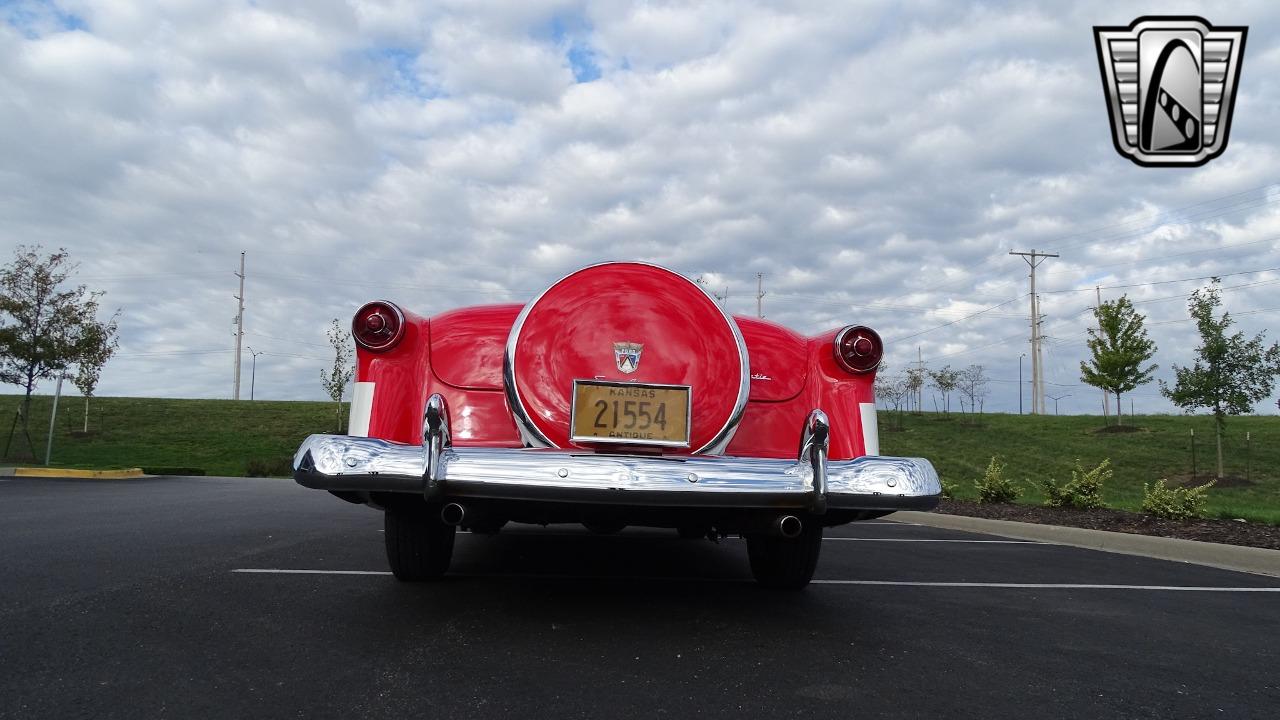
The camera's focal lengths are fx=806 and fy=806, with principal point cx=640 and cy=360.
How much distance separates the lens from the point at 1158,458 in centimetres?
2233

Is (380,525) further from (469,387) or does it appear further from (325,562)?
(469,387)

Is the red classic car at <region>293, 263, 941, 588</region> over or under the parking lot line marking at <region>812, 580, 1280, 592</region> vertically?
over

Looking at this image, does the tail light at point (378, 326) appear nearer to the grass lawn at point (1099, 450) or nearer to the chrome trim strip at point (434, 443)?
the chrome trim strip at point (434, 443)

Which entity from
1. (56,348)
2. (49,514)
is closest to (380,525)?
(49,514)

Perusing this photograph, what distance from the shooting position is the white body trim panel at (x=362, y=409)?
11.4ft

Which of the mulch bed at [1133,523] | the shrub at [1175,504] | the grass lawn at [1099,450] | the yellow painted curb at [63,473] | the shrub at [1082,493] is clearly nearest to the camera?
the mulch bed at [1133,523]

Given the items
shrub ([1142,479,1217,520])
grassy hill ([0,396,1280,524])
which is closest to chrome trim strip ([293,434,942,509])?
shrub ([1142,479,1217,520])

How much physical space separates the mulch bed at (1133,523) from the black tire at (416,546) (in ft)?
21.4

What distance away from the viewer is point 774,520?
312 centimetres

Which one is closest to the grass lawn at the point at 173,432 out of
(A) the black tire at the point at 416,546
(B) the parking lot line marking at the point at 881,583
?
(B) the parking lot line marking at the point at 881,583

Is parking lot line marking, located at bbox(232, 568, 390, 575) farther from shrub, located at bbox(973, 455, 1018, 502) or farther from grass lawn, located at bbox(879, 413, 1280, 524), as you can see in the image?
grass lawn, located at bbox(879, 413, 1280, 524)

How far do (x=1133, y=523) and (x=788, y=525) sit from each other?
22.9 feet

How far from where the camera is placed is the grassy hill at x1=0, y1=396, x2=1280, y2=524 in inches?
789

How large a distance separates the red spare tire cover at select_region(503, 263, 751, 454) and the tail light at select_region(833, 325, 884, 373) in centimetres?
49
